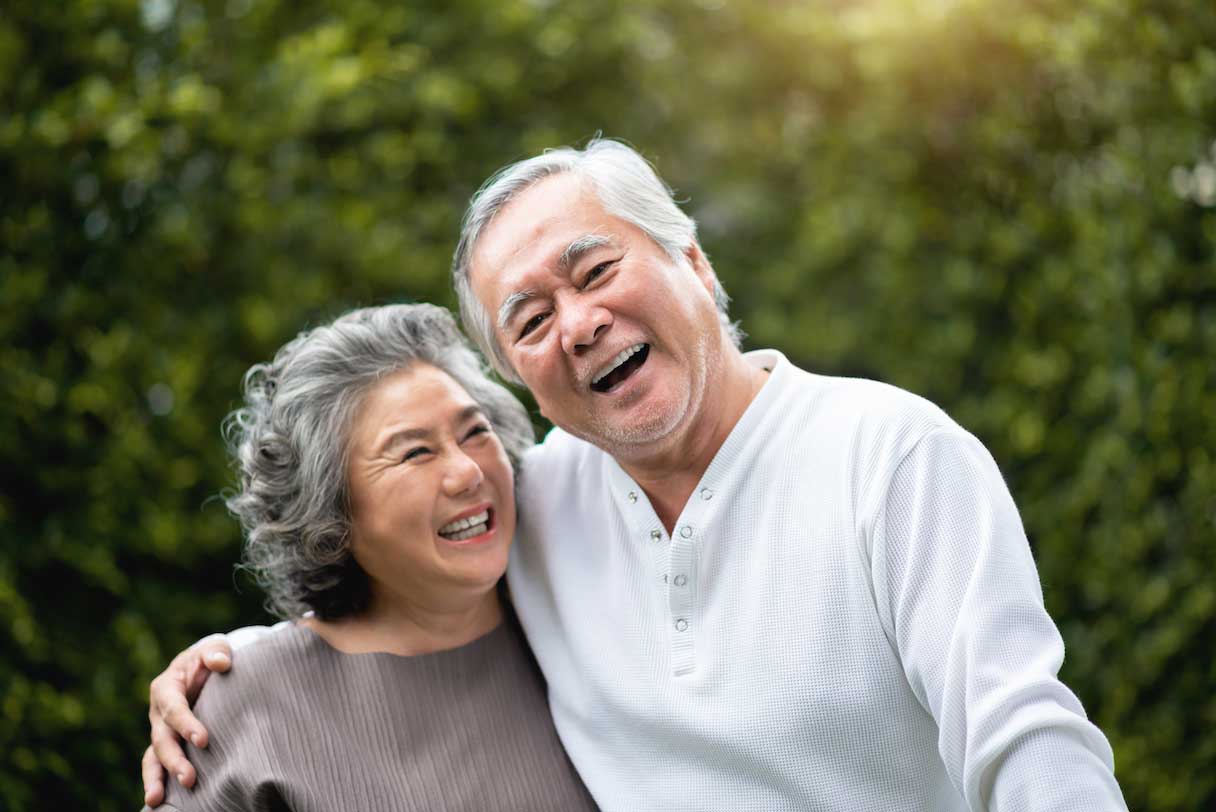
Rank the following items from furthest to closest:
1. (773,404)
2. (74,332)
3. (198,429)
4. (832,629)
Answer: (198,429) → (74,332) → (773,404) → (832,629)

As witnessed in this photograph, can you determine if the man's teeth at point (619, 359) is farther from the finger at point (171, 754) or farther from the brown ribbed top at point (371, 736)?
the finger at point (171, 754)

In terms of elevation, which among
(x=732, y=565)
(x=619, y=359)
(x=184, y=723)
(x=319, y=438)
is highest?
(x=619, y=359)

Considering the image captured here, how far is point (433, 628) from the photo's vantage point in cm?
225

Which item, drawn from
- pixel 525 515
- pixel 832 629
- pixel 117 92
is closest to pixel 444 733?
pixel 525 515

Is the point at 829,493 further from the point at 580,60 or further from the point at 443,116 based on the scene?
the point at 580,60

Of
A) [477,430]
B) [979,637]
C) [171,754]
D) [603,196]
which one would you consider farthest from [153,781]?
[979,637]

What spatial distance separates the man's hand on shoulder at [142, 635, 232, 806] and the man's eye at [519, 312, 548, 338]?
803 mm

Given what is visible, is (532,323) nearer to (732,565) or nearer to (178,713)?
(732,565)

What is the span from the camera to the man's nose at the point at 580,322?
195 centimetres

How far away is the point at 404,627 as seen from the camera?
225 centimetres

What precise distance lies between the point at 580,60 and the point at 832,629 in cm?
310

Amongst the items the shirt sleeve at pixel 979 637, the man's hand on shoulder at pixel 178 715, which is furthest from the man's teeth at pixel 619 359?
the man's hand on shoulder at pixel 178 715

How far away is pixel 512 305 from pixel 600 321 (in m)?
0.17

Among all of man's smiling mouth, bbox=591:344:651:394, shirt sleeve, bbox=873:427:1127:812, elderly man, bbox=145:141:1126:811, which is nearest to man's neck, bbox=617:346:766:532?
elderly man, bbox=145:141:1126:811
